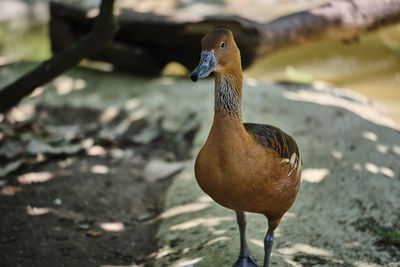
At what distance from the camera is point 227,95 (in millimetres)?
3150

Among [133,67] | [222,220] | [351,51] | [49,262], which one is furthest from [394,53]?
[49,262]

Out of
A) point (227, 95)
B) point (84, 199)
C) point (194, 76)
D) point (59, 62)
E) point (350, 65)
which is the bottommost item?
point (84, 199)

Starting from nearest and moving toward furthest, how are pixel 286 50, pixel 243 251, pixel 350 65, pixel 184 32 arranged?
pixel 243 251 → pixel 184 32 → pixel 286 50 → pixel 350 65

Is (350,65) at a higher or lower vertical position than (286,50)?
lower

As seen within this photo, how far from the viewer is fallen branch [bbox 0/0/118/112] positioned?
15.7ft

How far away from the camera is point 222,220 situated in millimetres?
4406

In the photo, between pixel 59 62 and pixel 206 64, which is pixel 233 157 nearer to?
pixel 206 64

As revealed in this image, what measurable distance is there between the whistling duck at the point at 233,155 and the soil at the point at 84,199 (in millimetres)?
1380

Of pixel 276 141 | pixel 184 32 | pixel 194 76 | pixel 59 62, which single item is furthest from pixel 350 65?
pixel 194 76

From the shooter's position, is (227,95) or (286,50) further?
(286,50)

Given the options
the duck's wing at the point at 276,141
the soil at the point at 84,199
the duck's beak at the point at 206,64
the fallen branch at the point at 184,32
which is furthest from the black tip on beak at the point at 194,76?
the fallen branch at the point at 184,32

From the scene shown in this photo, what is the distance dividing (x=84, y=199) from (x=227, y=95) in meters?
2.51

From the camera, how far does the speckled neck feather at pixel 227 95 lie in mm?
3123

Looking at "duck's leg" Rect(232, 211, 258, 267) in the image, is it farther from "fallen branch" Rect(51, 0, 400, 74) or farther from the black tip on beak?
"fallen branch" Rect(51, 0, 400, 74)
